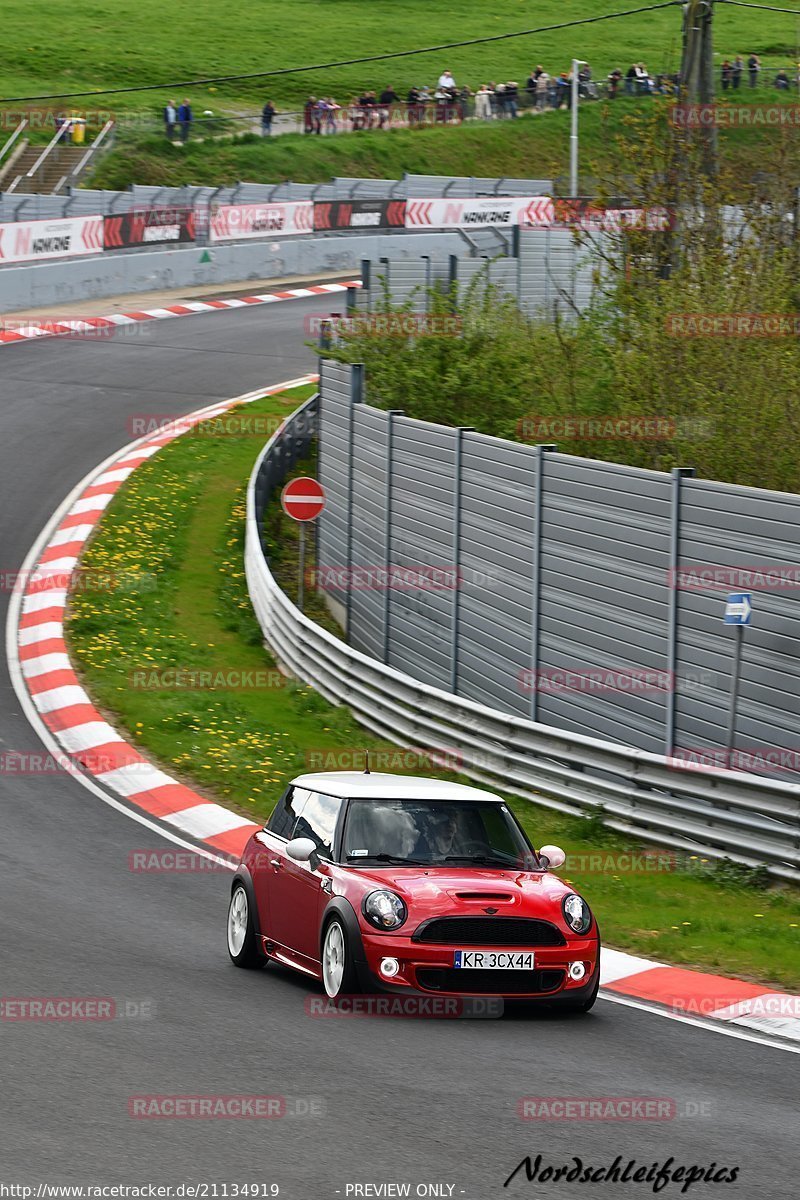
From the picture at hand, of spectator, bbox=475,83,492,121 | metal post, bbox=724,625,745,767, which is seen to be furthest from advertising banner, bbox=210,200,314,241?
metal post, bbox=724,625,745,767

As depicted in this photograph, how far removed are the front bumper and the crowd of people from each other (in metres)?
60.4

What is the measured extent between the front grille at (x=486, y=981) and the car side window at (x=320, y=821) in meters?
1.11

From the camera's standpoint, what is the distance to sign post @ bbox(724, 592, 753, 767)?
12.7m

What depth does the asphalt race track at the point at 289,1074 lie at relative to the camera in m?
6.59

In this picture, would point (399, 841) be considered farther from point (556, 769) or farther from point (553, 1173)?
point (556, 769)

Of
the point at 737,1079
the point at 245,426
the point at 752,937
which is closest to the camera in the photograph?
the point at 737,1079

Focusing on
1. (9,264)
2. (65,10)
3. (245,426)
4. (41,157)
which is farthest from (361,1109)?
(65,10)

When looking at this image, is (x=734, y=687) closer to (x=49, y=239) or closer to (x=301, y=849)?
(x=301, y=849)

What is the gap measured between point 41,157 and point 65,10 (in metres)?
38.0

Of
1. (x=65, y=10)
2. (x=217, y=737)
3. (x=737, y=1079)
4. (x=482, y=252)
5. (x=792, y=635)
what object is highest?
(x=65, y=10)

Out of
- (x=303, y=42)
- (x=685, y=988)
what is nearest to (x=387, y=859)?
(x=685, y=988)

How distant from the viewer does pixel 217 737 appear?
18016 mm

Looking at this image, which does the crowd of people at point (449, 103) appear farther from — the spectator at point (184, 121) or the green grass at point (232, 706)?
the green grass at point (232, 706)

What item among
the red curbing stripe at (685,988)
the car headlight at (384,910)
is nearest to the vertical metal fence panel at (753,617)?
Result: the red curbing stripe at (685,988)
